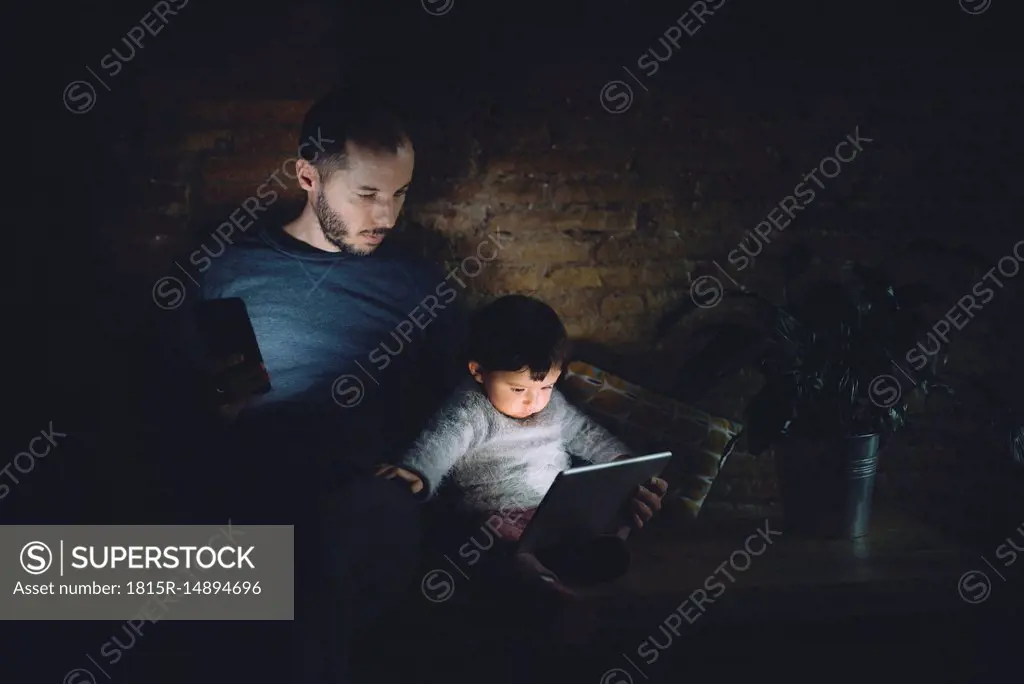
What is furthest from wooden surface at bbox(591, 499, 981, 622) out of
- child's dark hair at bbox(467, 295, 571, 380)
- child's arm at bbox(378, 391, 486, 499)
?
child's dark hair at bbox(467, 295, 571, 380)

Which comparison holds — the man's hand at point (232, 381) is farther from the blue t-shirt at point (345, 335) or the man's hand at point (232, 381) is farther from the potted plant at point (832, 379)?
the potted plant at point (832, 379)

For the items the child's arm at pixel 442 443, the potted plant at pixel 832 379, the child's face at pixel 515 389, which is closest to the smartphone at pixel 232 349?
the child's arm at pixel 442 443

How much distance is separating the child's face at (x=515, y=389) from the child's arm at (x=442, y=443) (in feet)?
0.16

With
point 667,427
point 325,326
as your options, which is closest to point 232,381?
point 325,326

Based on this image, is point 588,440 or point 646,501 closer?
point 646,501

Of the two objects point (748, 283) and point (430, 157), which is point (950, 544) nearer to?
point (748, 283)

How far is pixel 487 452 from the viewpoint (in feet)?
8.49

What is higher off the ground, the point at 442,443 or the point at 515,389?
the point at 515,389

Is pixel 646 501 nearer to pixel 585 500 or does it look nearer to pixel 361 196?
pixel 585 500

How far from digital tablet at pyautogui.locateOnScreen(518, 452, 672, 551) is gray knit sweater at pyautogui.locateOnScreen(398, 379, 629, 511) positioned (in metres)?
0.21

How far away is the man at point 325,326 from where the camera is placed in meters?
2.58

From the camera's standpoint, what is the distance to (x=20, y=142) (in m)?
2.59

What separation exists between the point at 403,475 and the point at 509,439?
1.10 feet

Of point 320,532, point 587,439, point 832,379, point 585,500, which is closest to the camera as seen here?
point 585,500
